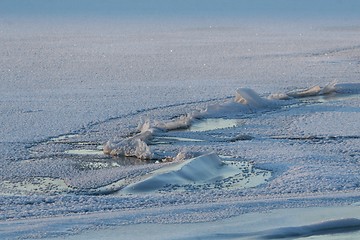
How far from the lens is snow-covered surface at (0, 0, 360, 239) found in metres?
4.29

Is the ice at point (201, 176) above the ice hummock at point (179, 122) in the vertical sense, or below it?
below

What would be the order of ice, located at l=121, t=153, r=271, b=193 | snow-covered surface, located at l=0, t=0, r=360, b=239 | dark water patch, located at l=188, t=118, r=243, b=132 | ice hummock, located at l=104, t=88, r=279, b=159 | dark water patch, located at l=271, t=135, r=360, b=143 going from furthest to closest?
1. dark water patch, located at l=188, t=118, r=243, b=132
2. dark water patch, located at l=271, t=135, r=360, b=143
3. ice hummock, located at l=104, t=88, r=279, b=159
4. ice, located at l=121, t=153, r=271, b=193
5. snow-covered surface, located at l=0, t=0, r=360, b=239

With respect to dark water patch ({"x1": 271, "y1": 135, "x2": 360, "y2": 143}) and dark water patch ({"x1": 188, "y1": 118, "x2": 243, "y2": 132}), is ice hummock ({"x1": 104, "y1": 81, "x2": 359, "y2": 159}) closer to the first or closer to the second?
dark water patch ({"x1": 188, "y1": 118, "x2": 243, "y2": 132})

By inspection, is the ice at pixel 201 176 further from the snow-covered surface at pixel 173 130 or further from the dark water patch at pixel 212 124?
the dark water patch at pixel 212 124

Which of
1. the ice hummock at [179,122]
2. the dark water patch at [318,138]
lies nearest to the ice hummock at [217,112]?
the ice hummock at [179,122]

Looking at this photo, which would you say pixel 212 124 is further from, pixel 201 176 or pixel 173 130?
pixel 201 176

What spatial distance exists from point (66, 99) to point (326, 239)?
14.8 ft

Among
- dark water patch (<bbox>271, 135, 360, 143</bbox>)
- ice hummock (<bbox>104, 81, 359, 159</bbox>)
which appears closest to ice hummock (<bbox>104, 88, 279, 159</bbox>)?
ice hummock (<bbox>104, 81, 359, 159</bbox>)

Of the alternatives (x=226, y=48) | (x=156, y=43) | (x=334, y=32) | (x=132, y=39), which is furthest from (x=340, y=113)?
(x=334, y=32)

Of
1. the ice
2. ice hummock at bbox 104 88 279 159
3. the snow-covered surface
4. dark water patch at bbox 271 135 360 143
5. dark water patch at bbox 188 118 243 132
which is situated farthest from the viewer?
dark water patch at bbox 188 118 243 132

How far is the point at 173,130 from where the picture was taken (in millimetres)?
6551

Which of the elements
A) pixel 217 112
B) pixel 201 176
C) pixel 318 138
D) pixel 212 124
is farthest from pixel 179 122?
pixel 201 176

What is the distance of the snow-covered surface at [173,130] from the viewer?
4289mm

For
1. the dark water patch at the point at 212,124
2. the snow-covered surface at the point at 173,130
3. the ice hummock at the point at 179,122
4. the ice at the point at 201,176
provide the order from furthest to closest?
the dark water patch at the point at 212,124
the ice hummock at the point at 179,122
the ice at the point at 201,176
the snow-covered surface at the point at 173,130
